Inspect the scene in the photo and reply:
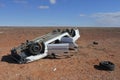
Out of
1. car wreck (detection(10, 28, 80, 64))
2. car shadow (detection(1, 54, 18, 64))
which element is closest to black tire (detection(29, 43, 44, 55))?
car wreck (detection(10, 28, 80, 64))

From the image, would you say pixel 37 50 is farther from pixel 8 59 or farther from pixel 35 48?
pixel 8 59

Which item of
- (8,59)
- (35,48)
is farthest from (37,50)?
(8,59)

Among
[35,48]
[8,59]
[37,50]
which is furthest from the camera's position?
[8,59]

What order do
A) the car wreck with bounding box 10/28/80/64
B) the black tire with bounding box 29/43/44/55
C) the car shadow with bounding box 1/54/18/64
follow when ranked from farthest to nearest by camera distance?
1. the car shadow with bounding box 1/54/18/64
2. the black tire with bounding box 29/43/44/55
3. the car wreck with bounding box 10/28/80/64

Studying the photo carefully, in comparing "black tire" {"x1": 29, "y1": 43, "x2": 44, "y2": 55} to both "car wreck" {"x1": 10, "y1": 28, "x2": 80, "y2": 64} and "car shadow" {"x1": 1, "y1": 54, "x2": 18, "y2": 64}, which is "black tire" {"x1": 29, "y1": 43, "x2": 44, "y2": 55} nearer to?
"car wreck" {"x1": 10, "y1": 28, "x2": 80, "y2": 64}

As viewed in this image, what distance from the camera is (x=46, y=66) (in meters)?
10.2

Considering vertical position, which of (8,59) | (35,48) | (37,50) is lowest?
(8,59)

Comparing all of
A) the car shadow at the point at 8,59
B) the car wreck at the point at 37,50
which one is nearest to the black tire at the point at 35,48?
the car wreck at the point at 37,50

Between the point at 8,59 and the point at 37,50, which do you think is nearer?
the point at 37,50

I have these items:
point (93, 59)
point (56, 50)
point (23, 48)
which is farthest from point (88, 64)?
point (23, 48)

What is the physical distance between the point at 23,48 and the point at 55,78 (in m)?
3.46

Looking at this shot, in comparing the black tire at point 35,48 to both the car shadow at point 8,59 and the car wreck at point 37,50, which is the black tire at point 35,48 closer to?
the car wreck at point 37,50

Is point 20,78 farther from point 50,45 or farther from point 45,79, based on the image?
point 50,45

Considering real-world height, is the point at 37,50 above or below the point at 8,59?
above
